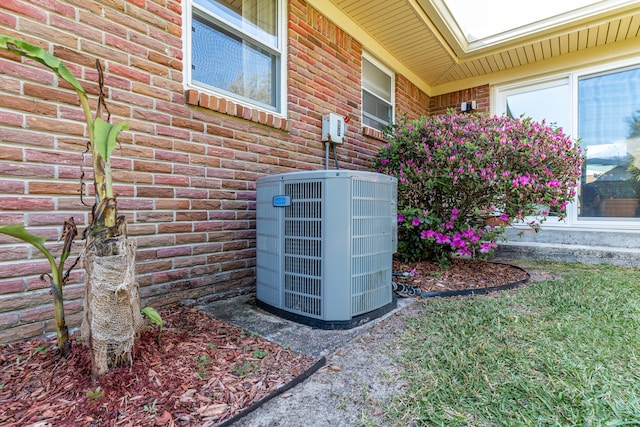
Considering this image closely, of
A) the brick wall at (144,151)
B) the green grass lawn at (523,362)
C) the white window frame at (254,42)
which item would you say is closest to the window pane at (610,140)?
the green grass lawn at (523,362)

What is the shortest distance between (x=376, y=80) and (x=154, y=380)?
4.44 m

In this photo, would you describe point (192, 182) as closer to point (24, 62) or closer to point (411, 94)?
point (24, 62)

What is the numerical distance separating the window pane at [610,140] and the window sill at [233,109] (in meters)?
4.36

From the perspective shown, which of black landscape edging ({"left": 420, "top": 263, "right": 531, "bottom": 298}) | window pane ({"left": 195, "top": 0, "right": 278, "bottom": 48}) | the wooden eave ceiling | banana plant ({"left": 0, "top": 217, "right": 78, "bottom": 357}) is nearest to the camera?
banana plant ({"left": 0, "top": 217, "right": 78, "bottom": 357})

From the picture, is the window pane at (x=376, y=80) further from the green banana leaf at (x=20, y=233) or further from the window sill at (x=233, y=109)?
the green banana leaf at (x=20, y=233)

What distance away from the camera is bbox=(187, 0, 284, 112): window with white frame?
242 cm

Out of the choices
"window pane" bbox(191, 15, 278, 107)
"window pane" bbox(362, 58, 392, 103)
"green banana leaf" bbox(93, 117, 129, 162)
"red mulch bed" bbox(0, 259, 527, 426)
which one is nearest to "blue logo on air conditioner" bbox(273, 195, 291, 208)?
"red mulch bed" bbox(0, 259, 527, 426)

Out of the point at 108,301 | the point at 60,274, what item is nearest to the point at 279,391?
the point at 108,301

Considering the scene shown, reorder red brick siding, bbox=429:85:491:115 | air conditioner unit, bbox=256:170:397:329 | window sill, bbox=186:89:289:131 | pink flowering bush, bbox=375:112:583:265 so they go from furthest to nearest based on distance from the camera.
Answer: red brick siding, bbox=429:85:491:115 → pink flowering bush, bbox=375:112:583:265 → window sill, bbox=186:89:289:131 → air conditioner unit, bbox=256:170:397:329

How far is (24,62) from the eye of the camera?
1620 mm

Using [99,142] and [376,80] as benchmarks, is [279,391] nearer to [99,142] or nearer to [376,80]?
[99,142]

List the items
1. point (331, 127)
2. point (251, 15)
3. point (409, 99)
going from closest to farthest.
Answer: point (251, 15), point (331, 127), point (409, 99)

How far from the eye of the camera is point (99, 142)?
3.54 ft

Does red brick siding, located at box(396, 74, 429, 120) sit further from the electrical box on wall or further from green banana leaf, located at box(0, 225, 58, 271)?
green banana leaf, located at box(0, 225, 58, 271)
